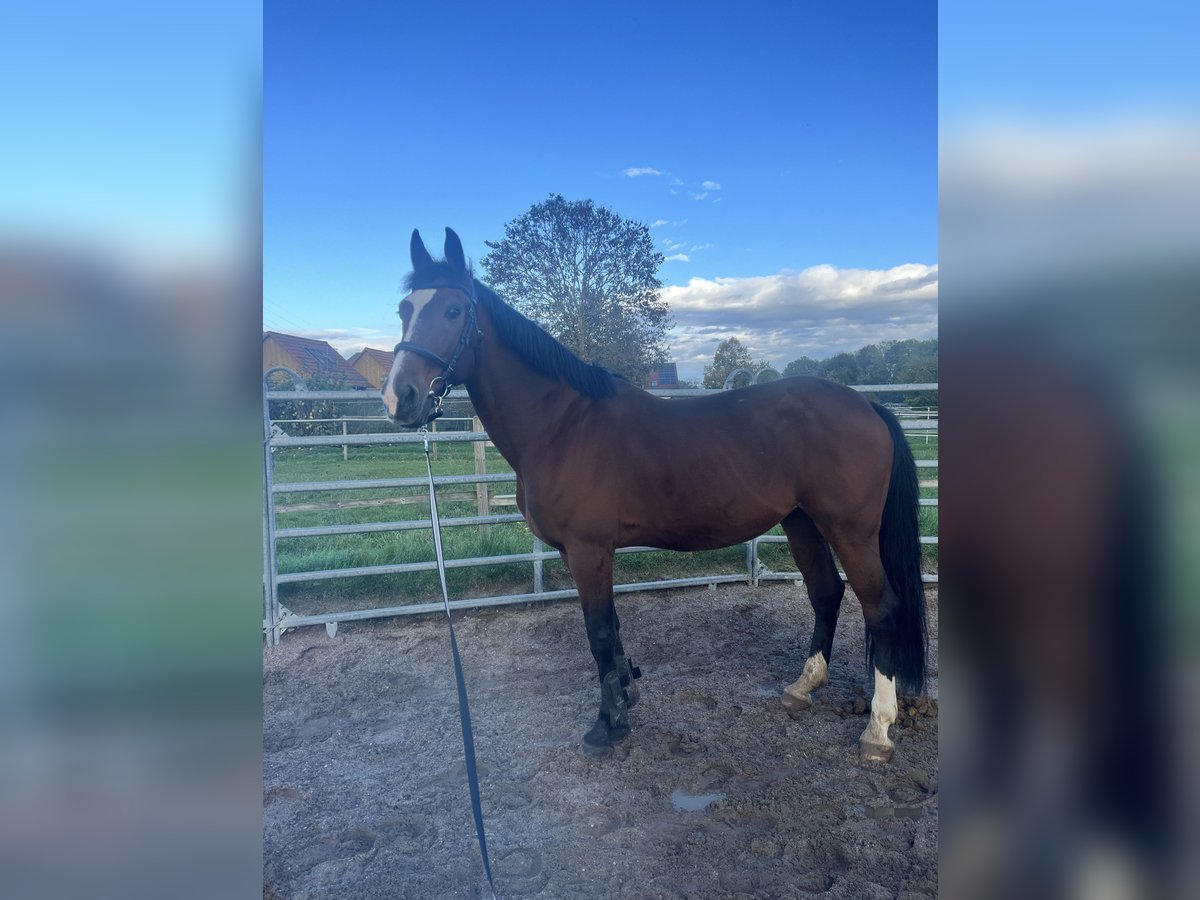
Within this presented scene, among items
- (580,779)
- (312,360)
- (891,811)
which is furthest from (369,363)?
(891,811)

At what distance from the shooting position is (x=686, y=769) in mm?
2654

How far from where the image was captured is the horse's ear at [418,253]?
2777 mm

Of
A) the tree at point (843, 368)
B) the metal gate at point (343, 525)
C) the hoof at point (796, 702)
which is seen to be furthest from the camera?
the tree at point (843, 368)

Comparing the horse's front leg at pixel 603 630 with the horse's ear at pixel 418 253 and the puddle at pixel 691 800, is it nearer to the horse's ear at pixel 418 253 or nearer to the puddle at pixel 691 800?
the puddle at pixel 691 800

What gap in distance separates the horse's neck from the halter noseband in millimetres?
151

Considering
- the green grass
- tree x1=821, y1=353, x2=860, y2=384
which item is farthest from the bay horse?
tree x1=821, y1=353, x2=860, y2=384

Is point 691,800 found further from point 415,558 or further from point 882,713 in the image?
point 415,558

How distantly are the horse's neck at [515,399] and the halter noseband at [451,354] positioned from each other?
0.49ft

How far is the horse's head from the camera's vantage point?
2566 mm

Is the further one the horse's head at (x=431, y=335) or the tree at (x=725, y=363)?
the tree at (x=725, y=363)

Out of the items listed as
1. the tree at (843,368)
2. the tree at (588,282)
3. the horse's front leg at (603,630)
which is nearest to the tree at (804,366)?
the tree at (843,368)

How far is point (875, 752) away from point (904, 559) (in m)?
0.94
